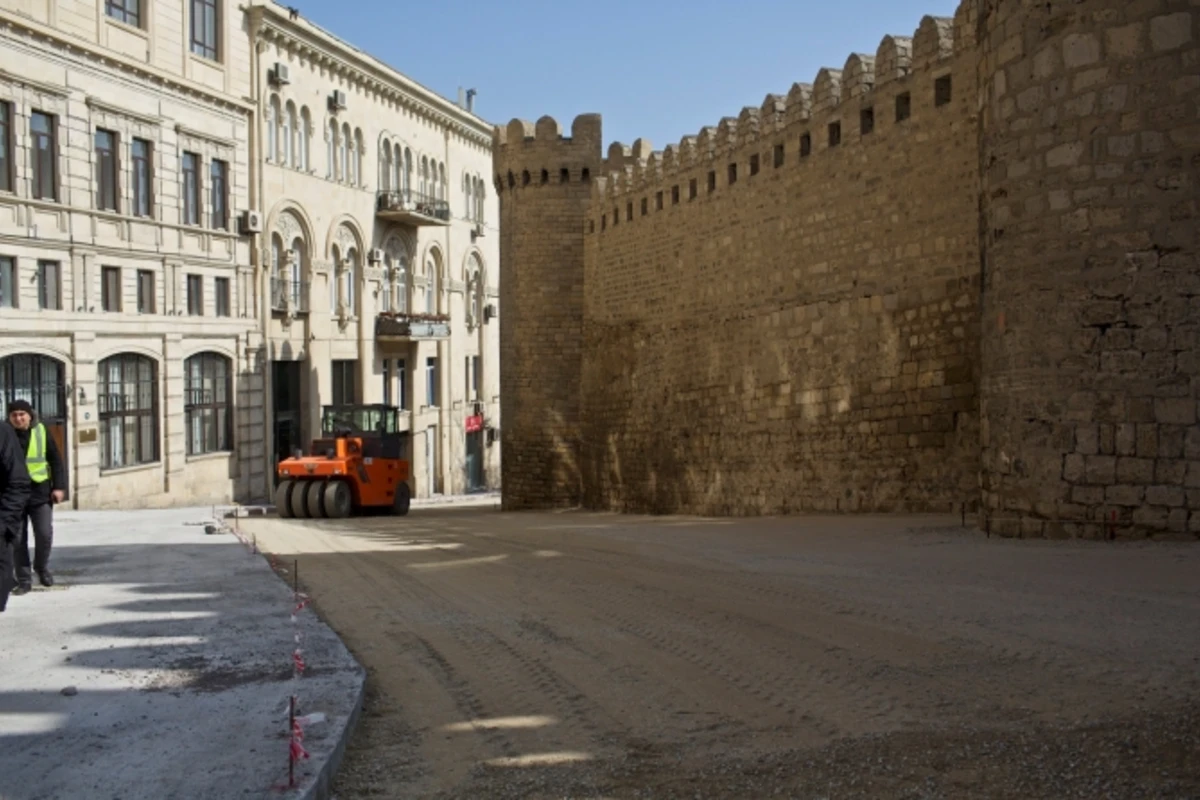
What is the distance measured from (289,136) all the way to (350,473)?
12.4 metres

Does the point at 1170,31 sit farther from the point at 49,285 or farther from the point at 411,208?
the point at 411,208

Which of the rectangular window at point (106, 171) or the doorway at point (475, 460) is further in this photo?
the doorway at point (475, 460)

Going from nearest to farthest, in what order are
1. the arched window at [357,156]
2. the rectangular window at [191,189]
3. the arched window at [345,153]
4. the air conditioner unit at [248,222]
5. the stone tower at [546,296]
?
1. the stone tower at [546,296]
2. the rectangular window at [191,189]
3. the air conditioner unit at [248,222]
4. the arched window at [345,153]
5. the arched window at [357,156]

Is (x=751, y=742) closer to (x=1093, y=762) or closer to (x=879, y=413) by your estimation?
(x=1093, y=762)

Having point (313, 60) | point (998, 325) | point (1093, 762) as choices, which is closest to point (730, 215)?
point (998, 325)

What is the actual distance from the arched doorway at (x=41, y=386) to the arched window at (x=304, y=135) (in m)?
11.0

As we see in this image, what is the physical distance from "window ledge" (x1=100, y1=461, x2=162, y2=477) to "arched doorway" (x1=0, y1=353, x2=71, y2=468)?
1174mm

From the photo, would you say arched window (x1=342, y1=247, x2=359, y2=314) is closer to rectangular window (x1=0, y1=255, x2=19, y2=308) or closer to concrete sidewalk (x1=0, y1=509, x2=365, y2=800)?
rectangular window (x1=0, y1=255, x2=19, y2=308)

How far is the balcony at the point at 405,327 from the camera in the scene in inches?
1388

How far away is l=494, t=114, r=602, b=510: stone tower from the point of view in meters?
25.0

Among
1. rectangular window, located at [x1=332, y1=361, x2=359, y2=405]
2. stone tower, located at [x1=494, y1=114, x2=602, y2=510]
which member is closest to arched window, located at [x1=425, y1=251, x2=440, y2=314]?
rectangular window, located at [x1=332, y1=361, x2=359, y2=405]

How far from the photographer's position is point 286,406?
31406 millimetres

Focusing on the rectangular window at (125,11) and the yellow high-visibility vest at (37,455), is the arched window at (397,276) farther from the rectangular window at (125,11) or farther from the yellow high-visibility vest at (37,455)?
the yellow high-visibility vest at (37,455)

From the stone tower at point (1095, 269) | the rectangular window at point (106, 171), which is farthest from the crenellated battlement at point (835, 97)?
the rectangular window at point (106, 171)
